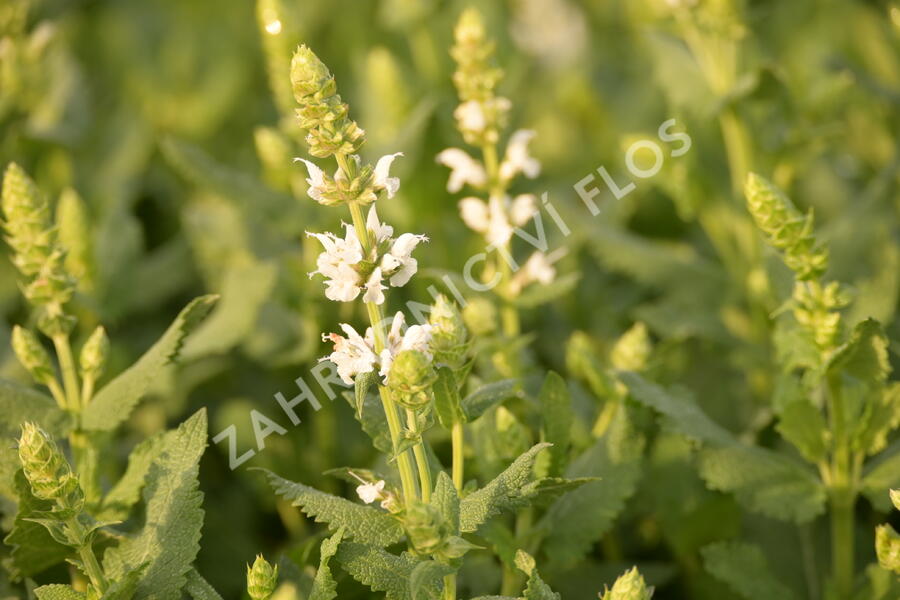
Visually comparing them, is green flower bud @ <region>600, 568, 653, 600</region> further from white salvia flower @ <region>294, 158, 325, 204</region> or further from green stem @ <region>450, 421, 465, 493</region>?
white salvia flower @ <region>294, 158, 325, 204</region>

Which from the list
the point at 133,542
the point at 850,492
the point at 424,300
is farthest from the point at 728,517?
the point at 133,542

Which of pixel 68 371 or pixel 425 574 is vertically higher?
pixel 68 371

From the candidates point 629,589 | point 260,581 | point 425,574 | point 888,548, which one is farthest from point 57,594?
point 888,548

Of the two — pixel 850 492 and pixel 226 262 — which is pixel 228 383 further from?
pixel 850 492

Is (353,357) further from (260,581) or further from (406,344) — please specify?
(260,581)

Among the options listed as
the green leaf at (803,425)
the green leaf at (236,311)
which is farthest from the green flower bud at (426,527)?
the green leaf at (236,311)

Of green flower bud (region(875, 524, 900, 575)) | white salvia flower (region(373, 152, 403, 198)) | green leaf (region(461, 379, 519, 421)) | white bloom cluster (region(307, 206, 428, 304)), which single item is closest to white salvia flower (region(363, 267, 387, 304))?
white bloom cluster (region(307, 206, 428, 304))

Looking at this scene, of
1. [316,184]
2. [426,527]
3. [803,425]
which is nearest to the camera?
[426,527]
